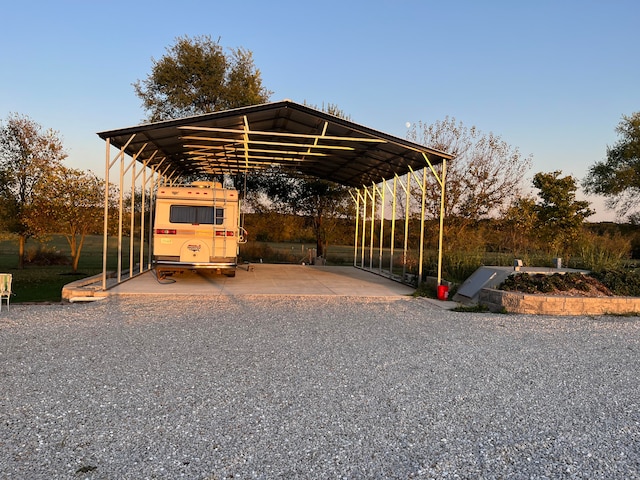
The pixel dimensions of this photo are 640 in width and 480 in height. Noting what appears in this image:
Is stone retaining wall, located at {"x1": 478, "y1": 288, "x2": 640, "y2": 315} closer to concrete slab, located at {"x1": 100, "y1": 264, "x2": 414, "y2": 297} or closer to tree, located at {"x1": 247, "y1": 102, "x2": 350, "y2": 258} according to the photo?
concrete slab, located at {"x1": 100, "y1": 264, "x2": 414, "y2": 297}

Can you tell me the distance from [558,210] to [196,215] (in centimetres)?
1698

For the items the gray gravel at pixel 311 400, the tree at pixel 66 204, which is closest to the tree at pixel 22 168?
the tree at pixel 66 204

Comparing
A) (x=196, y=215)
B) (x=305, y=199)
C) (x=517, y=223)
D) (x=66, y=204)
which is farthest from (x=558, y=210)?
(x=66, y=204)

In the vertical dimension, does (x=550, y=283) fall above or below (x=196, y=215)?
below

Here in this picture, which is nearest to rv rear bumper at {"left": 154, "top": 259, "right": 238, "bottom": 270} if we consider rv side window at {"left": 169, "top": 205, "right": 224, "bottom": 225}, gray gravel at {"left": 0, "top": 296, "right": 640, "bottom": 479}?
rv side window at {"left": 169, "top": 205, "right": 224, "bottom": 225}

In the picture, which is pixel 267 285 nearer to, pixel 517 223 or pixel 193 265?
pixel 193 265

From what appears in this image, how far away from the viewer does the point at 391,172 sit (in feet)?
53.7

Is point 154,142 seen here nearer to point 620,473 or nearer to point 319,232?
point 620,473

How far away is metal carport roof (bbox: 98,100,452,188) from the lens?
1164 centimetres

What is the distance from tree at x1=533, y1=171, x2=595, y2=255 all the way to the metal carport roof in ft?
30.9

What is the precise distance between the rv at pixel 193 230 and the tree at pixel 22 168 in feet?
33.4

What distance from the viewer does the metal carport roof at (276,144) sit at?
11641 mm

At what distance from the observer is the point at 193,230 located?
43.7 ft

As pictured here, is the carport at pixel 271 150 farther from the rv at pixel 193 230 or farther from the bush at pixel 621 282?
the bush at pixel 621 282
